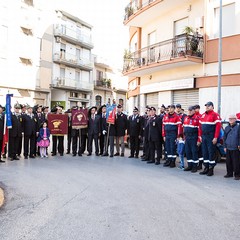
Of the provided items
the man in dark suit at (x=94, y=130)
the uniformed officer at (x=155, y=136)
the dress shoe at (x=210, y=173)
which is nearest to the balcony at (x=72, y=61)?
the man in dark suit at (x=94, y=130)

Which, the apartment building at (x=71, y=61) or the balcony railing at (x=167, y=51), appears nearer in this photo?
the balcony railing at (x=167, y=51)

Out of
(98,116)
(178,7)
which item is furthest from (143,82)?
(98,116)

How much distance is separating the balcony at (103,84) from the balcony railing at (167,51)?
2696 cm

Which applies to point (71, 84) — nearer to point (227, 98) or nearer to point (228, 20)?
point (228, 20)

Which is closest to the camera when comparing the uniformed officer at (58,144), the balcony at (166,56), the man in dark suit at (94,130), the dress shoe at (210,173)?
the dress shoe at (210,173)

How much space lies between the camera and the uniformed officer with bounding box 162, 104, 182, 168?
11.0 m

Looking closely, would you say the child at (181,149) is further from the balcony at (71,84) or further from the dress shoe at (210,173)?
the balcony at (71,84)

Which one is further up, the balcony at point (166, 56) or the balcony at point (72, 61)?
the balcony at point (72, 61)

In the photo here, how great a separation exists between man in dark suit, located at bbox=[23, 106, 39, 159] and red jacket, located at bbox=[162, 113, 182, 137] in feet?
17.2

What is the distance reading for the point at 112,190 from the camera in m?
7.49

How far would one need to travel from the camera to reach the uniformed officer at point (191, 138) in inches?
403

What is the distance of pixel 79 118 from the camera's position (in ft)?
45.8

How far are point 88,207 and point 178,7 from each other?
632 inches

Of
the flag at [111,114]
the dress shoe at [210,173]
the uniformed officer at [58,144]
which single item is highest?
the flag at [111,114]
